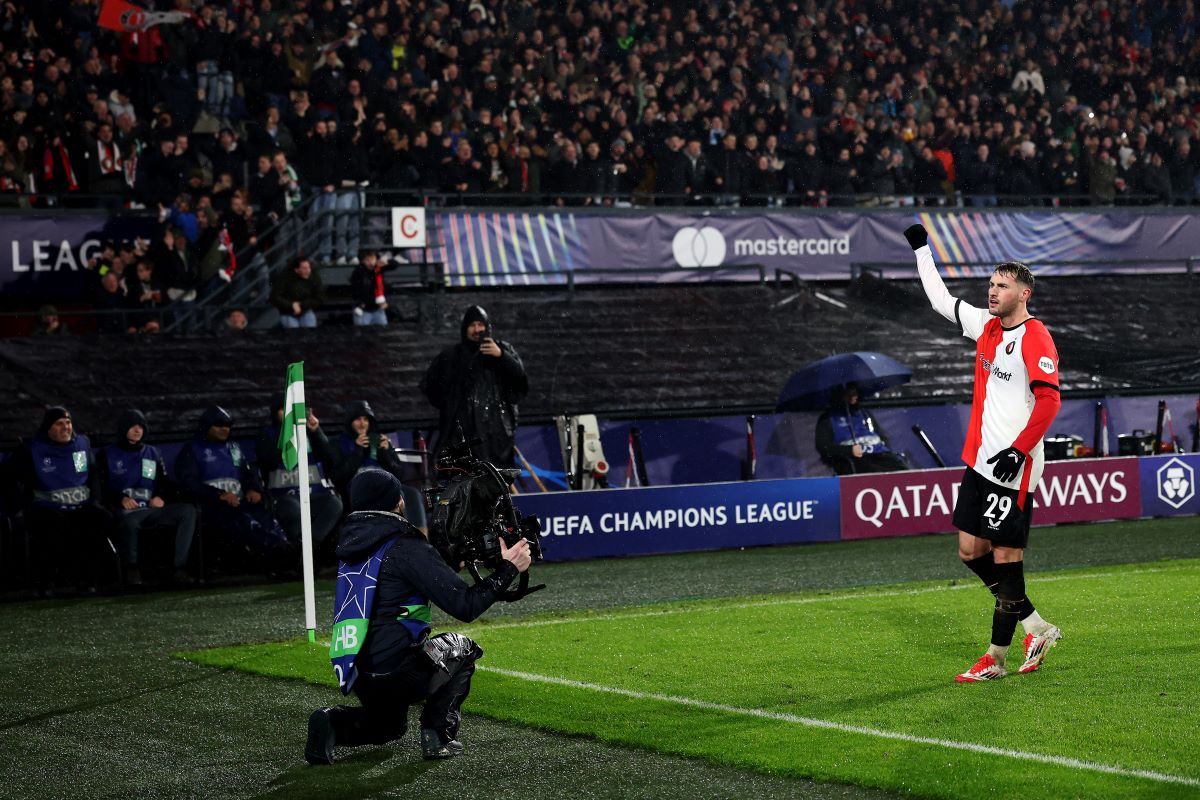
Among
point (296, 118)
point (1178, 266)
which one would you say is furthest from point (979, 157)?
point (296, 118)

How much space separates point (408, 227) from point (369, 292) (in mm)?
998

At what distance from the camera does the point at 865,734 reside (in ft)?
24.0

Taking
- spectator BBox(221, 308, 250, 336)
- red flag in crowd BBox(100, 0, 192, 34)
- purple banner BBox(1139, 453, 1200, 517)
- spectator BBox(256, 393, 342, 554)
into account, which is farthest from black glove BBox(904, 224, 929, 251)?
red flag in crowd BBox(100, 0, 192, 34)

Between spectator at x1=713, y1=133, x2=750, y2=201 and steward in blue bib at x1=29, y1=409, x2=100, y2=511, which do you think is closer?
steward in blue bib at x1=29, y1=409, x2=100, y2=511

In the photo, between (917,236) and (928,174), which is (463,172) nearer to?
(928,174)

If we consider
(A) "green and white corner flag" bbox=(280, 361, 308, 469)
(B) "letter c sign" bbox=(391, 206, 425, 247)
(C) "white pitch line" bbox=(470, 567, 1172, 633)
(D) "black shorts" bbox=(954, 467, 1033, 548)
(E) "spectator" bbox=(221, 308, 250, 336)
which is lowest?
(C) "white pitch line" bbox=(470, 567, 1172, 633)

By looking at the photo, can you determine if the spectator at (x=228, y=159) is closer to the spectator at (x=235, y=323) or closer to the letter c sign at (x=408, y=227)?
the spectator at (x=235, y=323)

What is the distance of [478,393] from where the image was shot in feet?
46.2

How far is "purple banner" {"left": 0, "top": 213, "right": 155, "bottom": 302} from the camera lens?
63.7 ft

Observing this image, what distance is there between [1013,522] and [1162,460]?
1062cm

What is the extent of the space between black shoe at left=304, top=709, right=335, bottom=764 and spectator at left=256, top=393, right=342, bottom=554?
26.2ft

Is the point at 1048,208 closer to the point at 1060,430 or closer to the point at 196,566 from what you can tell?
the point at 1060,430

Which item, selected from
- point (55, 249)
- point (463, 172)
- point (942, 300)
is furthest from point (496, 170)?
point (942, 300)

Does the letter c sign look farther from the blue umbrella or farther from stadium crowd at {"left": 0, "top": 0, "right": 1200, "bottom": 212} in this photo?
the blue umbrella
